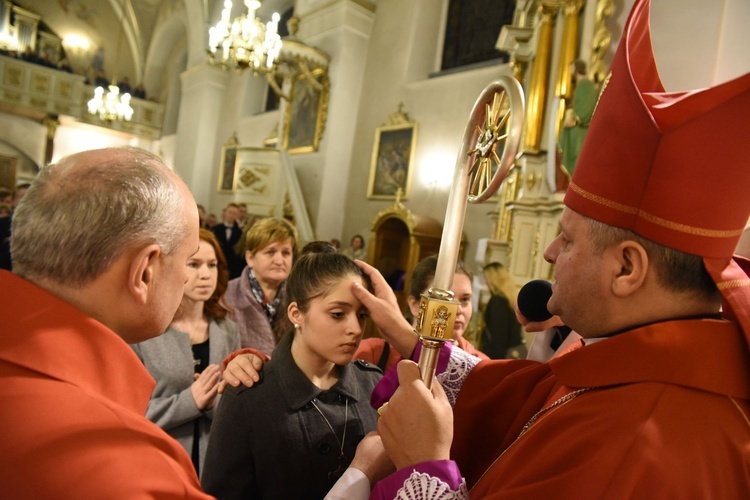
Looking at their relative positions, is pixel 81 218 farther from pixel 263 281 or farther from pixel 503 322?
Answer: pixel 503 322

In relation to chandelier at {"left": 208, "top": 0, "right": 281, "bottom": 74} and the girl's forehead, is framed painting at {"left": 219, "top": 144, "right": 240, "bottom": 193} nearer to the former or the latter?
chandelier at {"left": 208, "top": 0, "right": 281, "bottom": 74}

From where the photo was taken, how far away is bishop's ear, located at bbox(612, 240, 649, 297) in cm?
102

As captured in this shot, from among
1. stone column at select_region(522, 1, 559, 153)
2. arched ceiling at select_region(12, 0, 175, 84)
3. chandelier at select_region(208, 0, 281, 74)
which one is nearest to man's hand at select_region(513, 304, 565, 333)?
stone column at select_region(522, 1, 559, 153)

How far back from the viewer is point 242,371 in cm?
167

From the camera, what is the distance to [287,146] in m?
12.0

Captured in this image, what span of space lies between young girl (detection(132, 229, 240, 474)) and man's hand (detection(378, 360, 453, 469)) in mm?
1176

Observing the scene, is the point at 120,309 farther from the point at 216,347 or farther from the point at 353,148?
the point at 353,148

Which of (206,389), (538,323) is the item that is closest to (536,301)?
(538,323)

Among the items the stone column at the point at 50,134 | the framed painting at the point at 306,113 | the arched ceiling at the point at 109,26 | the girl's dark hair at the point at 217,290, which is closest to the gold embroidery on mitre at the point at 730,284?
the girl's dark hair at the point at 217,290

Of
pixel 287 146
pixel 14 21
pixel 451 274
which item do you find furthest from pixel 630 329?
pixel 14 21

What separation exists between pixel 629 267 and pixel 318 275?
1.04 metres

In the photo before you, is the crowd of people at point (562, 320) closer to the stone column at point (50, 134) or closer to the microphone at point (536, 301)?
the microphone at point (536, 301)

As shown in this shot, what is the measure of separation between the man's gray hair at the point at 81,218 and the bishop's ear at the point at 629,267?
907mm

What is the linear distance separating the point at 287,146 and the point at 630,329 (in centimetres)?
1150
